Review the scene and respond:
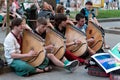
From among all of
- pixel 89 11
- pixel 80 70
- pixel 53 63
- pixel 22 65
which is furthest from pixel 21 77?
pixel 89 11

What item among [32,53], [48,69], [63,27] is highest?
[63,27]

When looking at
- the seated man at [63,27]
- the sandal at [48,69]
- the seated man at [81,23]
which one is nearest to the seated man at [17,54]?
the sandal at [48,69]

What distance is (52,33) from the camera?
7098 mm

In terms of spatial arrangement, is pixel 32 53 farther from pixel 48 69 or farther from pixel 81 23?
pixel 81 23

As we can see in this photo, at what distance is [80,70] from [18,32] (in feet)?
4.96

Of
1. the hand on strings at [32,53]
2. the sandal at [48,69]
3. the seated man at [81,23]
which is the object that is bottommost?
the sandal at [48,69]

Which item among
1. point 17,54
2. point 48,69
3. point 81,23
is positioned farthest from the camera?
point 81,23

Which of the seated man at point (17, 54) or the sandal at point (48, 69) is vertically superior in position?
the seated man at point (17, 54)

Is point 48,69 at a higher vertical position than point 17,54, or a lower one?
lower

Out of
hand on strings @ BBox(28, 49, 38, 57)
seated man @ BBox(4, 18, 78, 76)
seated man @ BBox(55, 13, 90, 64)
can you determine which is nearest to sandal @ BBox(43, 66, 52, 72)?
seated man @ BBox(4, 18, 78, 76)

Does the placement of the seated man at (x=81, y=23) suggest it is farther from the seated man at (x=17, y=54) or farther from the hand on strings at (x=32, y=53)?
the hand on strings at (x=32, y=53)

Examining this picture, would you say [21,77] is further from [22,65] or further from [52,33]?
[52,33]

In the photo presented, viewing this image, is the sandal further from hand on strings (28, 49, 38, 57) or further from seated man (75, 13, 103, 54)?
seated man (75, 13, 103, 54)

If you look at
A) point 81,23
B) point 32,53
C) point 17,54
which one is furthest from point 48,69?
point 81,23
